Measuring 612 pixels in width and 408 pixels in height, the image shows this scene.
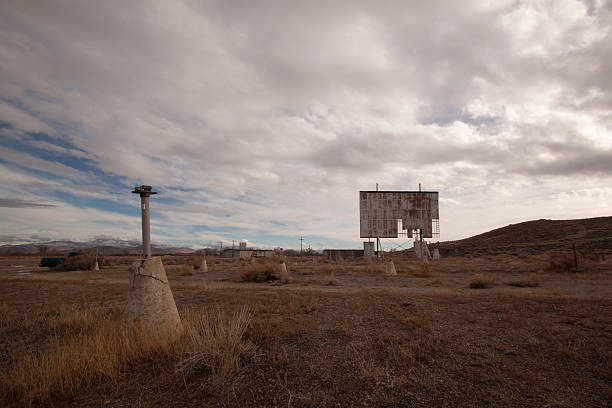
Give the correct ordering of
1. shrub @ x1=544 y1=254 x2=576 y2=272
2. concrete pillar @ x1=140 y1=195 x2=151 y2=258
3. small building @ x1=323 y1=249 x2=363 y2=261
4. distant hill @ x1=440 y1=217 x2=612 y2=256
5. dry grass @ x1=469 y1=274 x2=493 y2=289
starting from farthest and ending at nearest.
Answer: distant hill @ x1=440 y1=217 x2=612 y2=256
small building @ x1=323 y1=249 x2=363 y2=261
shrub @ x1=544 y1=254 x2=576 y2=272
dry grass @ x1=469 y1=274 x2=493 y2=289
concrete pillar @ x1=140 y1=195 x2=151 y2=258

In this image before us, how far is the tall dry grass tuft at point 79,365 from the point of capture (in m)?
3.26

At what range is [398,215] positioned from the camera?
36.5 meters

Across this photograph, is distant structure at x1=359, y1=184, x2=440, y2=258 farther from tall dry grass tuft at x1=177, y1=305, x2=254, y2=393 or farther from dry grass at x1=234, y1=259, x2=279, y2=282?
tall dry grass tuft at x1=177, y1=305, x2=254, y2=393

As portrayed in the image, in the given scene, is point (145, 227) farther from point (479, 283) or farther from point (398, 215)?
point (398, 215)

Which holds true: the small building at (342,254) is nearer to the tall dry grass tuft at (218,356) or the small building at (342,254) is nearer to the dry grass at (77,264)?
the dry grass at (77,264)

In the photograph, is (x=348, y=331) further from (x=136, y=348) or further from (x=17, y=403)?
(x=17, y=403)

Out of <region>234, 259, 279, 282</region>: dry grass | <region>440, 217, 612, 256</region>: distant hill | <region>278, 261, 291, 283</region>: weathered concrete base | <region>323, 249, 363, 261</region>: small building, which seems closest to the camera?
<region>278, 261, 291, 283</region>: weathered concrete base

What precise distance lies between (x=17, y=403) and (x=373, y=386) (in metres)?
3.71

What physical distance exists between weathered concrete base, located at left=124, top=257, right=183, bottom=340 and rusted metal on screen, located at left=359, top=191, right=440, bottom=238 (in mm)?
32544

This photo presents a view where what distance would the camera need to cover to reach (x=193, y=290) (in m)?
11.8

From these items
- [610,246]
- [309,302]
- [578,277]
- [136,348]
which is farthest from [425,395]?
[610,246]

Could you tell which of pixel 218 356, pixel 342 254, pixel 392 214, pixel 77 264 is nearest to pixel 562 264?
pixel 392 214

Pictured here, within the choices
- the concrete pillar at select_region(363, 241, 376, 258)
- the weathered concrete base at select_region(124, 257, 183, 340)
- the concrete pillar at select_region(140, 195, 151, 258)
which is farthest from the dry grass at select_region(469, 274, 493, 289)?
the concrete pillar at select_region(363, 241, 376, 258)

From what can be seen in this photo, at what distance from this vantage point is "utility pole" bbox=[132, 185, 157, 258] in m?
5.20
